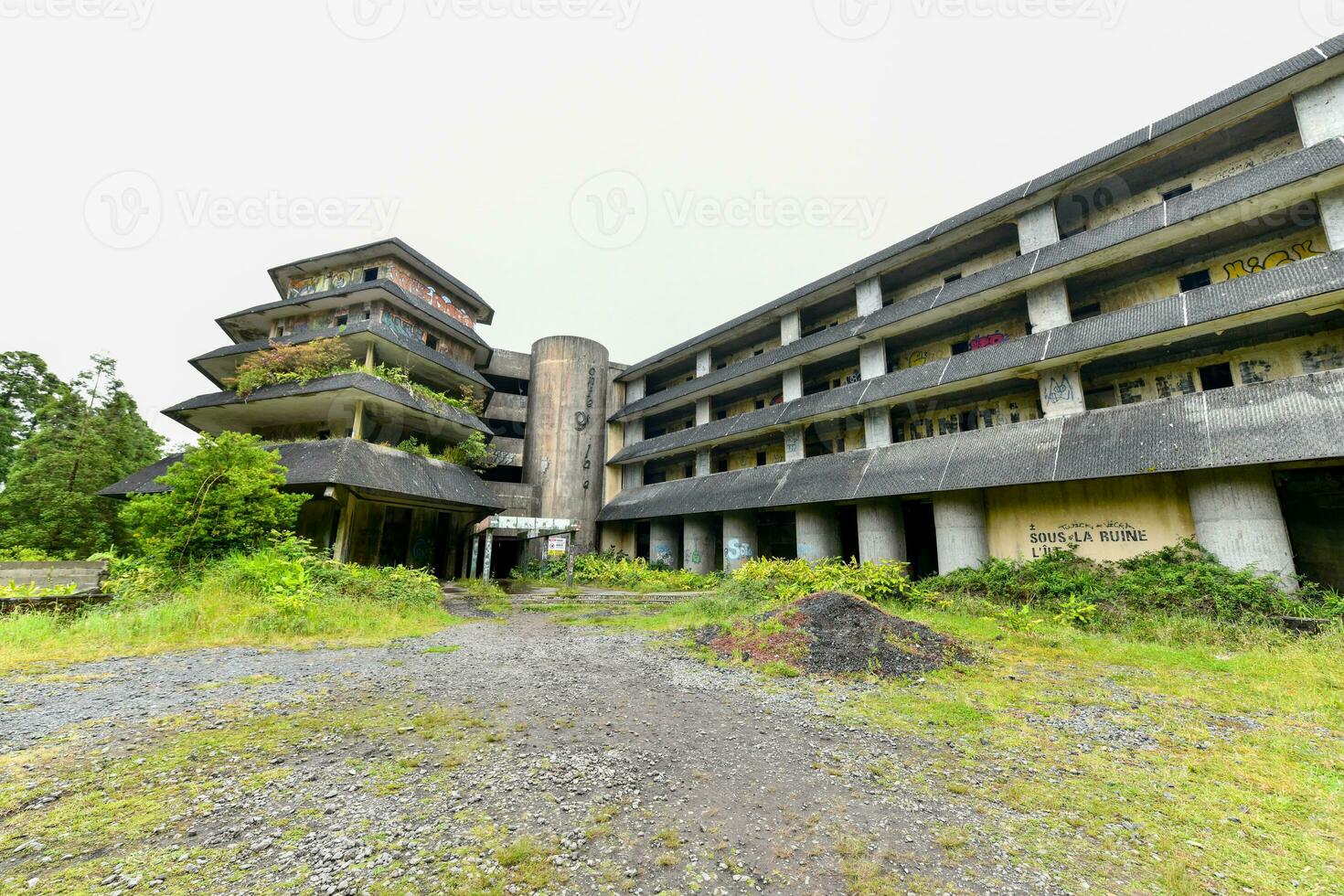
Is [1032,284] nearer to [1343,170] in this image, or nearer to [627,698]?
[1343,170]

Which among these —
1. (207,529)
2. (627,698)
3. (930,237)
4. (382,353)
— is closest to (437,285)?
(382,353)

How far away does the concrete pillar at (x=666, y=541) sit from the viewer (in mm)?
28444

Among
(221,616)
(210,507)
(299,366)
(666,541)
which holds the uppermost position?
(299,366)

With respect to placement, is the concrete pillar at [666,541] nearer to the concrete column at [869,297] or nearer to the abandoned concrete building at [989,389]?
the abandoned concrete building at [989,389]

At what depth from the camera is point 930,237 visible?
1903 centimetres

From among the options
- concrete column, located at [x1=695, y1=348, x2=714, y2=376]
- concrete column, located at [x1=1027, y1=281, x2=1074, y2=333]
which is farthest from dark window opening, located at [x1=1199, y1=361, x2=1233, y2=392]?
concrete column, located at [x1=695, y1=348, x2=714, y2=376]

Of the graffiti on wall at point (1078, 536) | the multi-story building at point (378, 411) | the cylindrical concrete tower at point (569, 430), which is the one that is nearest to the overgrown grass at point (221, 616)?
the multi-story building at point (378, 411)

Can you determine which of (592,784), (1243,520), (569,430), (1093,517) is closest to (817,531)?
(1093,517)

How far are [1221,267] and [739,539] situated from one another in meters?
18.8

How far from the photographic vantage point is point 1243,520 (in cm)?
1145

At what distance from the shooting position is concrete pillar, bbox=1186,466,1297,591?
36.0 ft

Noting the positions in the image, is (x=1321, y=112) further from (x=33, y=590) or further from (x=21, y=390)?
(x=21, y=390)

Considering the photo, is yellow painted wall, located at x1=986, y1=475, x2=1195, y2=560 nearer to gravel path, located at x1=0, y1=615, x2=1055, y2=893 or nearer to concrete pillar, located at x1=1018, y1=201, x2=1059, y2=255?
concrete pillar, located at x1=1018, y1=201, x2=1059, y2=255

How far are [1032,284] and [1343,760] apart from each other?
15.9m
